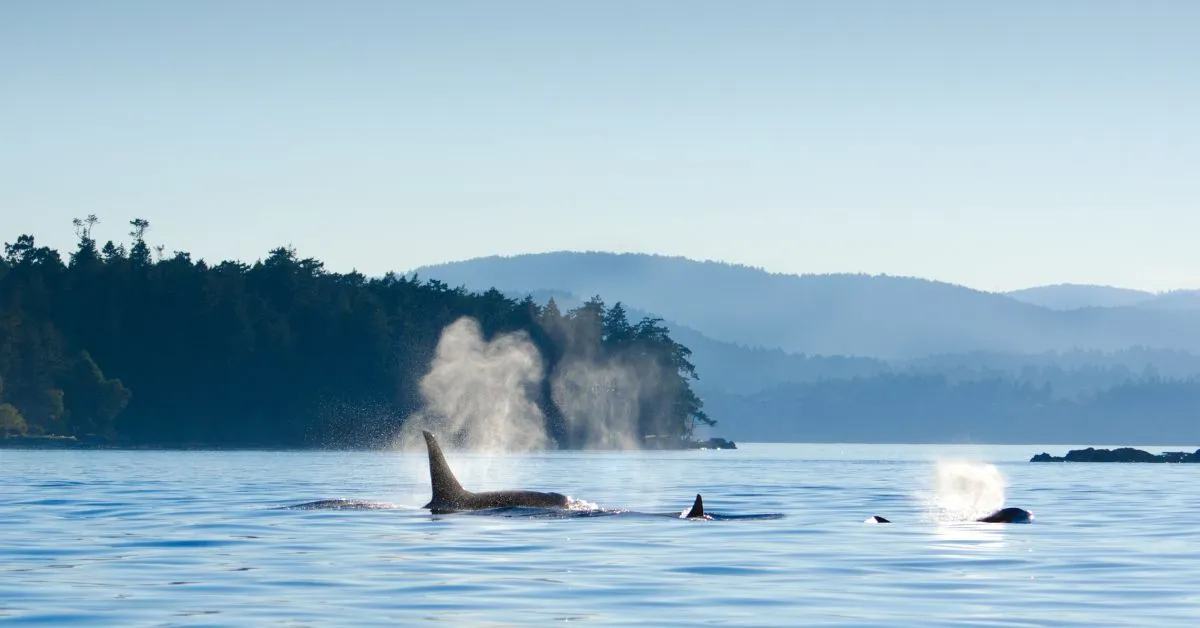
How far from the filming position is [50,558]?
30516mm

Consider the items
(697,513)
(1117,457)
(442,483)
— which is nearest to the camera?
(697,513)

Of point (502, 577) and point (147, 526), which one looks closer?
point (502, 577)

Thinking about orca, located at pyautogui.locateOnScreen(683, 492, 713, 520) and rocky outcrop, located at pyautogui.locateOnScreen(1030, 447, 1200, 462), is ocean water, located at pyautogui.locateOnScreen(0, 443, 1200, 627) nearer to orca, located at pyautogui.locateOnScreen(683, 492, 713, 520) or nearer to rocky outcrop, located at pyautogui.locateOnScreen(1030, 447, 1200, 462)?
orca, located at pyautogui.locateOnScreen(683, 492, 713, 520)

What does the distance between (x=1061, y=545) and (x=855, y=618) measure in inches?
544

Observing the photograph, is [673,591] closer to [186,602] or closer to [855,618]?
[855,618]

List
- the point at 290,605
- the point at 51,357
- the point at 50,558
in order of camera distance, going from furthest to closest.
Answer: the point at 51,357, the point at 50,558, the point at 290,605

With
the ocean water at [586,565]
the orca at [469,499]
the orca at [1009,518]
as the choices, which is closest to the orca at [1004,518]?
the orca at [1009,518]

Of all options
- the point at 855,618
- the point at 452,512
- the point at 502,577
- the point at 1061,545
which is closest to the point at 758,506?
the point at 452,512

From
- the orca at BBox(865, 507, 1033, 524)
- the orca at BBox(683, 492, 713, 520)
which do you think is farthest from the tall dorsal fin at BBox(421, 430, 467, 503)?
the orca at BBox(865, 507, 1033, 524)

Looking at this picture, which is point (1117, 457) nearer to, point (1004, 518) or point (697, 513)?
point (1004, 518)

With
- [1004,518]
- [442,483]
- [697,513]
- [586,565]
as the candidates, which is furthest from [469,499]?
[586,565]

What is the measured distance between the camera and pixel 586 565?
2959 cm

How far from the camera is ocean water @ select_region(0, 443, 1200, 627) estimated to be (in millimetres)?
23219

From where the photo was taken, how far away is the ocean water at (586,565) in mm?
23219
